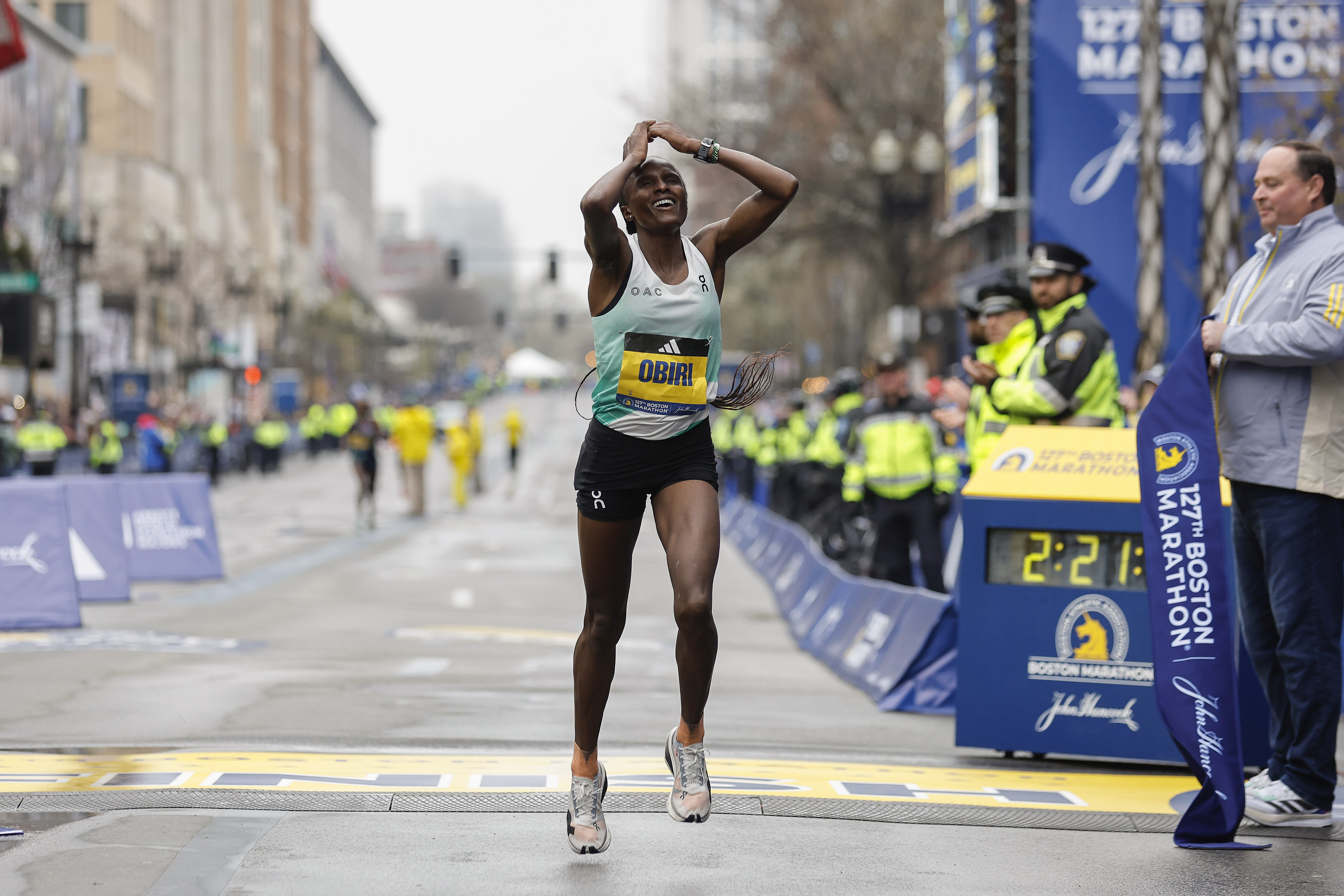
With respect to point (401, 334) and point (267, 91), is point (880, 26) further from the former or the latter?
point (401, 334)

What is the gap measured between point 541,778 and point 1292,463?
2.80 metres

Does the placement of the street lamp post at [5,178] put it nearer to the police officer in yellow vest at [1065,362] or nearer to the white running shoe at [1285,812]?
the police officer in yellow vest at [1065,362]

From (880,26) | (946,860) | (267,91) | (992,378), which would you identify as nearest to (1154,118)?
(992,378)

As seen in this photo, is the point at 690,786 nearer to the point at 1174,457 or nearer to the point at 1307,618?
the point at 1174,457

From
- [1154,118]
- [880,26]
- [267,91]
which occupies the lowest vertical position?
[1154,118]

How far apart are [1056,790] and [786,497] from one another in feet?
55.7

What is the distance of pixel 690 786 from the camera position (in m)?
5.08

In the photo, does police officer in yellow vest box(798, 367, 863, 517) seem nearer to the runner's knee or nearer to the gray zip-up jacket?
the gray zip-up jacket

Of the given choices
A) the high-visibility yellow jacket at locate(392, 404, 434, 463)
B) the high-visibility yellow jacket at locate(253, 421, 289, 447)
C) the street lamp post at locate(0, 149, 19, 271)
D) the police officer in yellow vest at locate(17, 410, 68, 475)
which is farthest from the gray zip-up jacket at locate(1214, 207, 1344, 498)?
the high-visibility yellow jacket at locate(253, 421, 289, 447)

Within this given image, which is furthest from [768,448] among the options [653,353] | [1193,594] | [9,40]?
[653,353]

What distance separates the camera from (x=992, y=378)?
8.22 m

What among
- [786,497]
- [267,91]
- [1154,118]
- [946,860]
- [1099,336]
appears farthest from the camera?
[267,91]

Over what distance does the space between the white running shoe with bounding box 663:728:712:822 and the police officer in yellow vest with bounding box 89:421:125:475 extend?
1186 inches

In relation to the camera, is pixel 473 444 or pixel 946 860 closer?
pixel 946 860
